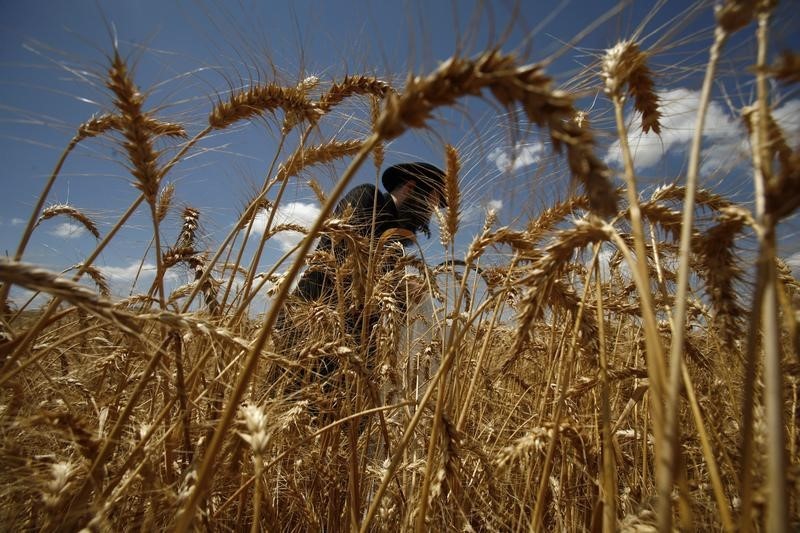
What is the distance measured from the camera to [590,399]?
1.96 meters

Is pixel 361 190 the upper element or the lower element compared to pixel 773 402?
upper

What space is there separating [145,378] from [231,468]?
1.41 feet

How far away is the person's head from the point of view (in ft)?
8.11

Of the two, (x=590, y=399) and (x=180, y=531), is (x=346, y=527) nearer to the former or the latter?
(x=180, y=531)

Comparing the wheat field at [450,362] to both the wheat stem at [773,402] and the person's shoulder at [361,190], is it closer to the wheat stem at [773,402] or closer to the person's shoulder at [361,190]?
the wheat stem at [773,402]

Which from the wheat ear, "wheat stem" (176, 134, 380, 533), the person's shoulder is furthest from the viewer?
the person's shoulder

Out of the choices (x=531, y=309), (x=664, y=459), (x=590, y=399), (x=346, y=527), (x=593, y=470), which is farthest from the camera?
(x=590, y=399)

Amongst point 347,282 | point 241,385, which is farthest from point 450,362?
point 347,282

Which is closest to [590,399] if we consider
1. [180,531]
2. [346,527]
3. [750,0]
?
[346,527]

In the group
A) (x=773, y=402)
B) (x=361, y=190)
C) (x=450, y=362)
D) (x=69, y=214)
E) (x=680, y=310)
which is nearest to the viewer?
(x=773, y=402)

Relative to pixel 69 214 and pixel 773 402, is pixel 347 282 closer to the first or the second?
pixel 69 214

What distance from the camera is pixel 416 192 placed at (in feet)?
10.3

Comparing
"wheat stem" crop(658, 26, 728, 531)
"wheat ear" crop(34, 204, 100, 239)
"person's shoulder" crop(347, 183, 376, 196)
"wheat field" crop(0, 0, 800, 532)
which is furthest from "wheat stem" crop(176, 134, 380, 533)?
"person's shoulder" crop(347, 183, 376, 196)

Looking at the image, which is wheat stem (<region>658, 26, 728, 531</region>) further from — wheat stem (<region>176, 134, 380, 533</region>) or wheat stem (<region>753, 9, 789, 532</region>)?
wheat stem (<region>176, 134, 380, 533</region>)
